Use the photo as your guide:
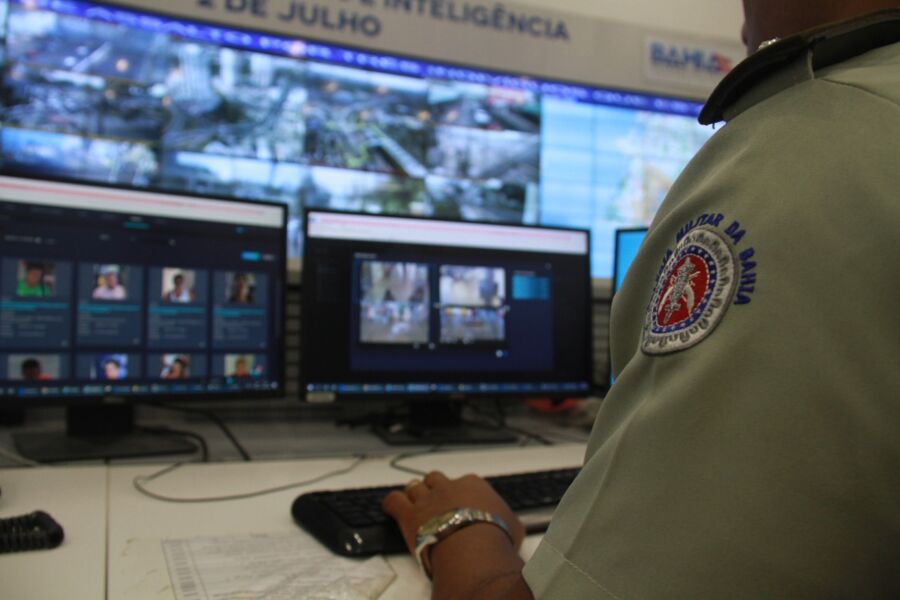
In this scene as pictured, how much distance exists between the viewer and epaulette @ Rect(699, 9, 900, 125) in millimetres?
461

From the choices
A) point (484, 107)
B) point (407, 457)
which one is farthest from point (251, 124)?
point (407, 457)

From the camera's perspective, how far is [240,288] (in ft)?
4.34

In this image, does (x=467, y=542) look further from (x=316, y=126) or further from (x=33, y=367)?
(x=316, y=126)

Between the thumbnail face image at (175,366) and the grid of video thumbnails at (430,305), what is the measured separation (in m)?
0.32

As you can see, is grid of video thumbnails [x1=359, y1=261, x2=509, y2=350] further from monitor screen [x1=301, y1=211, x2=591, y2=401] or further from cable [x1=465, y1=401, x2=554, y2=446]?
cable [x1=465, y1=401, x2=554, y2=446]

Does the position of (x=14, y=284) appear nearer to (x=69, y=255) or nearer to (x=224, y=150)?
(x=69, y=255)

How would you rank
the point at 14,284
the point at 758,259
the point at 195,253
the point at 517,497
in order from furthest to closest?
the point at 195,253, the point at 14,284, the point at 517,497, the point at 758,259

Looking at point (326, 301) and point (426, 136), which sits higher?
point (426, 136)

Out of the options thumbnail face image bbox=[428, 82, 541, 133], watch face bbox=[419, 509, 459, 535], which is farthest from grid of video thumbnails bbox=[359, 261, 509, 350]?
thumbnail face image bbox=[428, 82, 541, 133]

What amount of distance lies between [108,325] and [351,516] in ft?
2.06

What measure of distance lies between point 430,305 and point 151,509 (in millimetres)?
673

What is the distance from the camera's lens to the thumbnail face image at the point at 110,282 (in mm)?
1204

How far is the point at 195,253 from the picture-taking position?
4.21 ft

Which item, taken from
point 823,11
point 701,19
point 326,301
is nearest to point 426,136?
point 701,19
